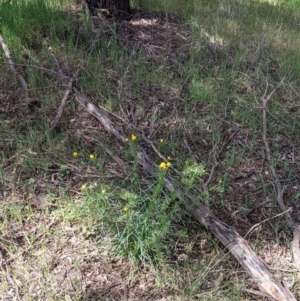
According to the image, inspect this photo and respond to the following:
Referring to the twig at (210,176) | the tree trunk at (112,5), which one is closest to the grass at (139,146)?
the twig at (210,176)

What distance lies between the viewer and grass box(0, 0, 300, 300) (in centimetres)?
230

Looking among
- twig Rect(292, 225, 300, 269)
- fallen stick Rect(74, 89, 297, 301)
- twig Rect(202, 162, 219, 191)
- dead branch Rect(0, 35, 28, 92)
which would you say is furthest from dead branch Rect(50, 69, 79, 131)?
twig Rect(292, 225, 300, 269)

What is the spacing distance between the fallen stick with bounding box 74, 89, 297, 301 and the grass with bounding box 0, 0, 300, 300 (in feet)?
0.21

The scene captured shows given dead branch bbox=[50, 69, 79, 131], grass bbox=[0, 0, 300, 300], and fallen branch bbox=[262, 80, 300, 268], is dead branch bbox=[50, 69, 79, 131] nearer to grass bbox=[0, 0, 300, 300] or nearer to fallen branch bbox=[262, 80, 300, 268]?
grass bbox=[0, 0, 300, 300]

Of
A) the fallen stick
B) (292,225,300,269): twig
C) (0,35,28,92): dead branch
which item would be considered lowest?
(292,225,300,269): twig

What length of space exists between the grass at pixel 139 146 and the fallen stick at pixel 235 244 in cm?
7

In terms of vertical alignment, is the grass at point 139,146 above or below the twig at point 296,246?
above

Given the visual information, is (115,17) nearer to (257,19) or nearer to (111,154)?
(257,19)

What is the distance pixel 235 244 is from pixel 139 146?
1.10 m

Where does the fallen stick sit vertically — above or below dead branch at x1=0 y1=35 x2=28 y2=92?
below

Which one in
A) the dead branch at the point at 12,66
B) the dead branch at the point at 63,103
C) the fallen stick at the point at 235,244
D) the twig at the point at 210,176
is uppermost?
the dead branch at the point at 12,66

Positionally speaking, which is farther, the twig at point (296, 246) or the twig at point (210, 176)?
the twig at point (210, 176)

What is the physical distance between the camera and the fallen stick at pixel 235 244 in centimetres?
220

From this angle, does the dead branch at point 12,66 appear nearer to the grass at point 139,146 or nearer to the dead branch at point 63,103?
the grass at point 139,146
